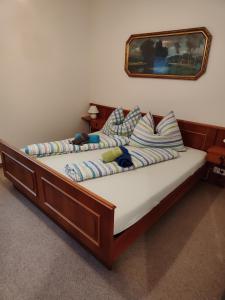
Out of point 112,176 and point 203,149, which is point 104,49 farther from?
point 112,176

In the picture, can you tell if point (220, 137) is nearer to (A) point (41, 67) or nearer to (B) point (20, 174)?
(B) point (20, 174)

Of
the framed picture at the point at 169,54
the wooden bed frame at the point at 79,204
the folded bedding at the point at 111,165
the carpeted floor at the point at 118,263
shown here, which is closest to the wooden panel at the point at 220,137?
the wooden bed frame at the point at 79,204

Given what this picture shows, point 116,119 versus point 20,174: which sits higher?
point 116,119

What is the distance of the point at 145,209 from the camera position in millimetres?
1646

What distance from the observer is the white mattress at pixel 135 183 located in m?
1.53

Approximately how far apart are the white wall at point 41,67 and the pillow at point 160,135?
160cm

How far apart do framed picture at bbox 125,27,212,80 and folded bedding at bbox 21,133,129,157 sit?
115 centimetres

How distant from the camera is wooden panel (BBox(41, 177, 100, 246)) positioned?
1505 mm

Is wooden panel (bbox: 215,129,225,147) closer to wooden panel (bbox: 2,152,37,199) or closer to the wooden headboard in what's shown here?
the wooden headboard

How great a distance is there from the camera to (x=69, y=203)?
5.52ft

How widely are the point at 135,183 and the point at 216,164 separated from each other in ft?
4.84

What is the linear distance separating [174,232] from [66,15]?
3.57 meters

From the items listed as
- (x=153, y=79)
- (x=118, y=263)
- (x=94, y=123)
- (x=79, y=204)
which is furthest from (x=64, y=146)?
(x=153, y=79)

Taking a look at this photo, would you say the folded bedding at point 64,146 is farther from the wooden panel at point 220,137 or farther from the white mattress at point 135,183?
the wooden panel at point 220,137
